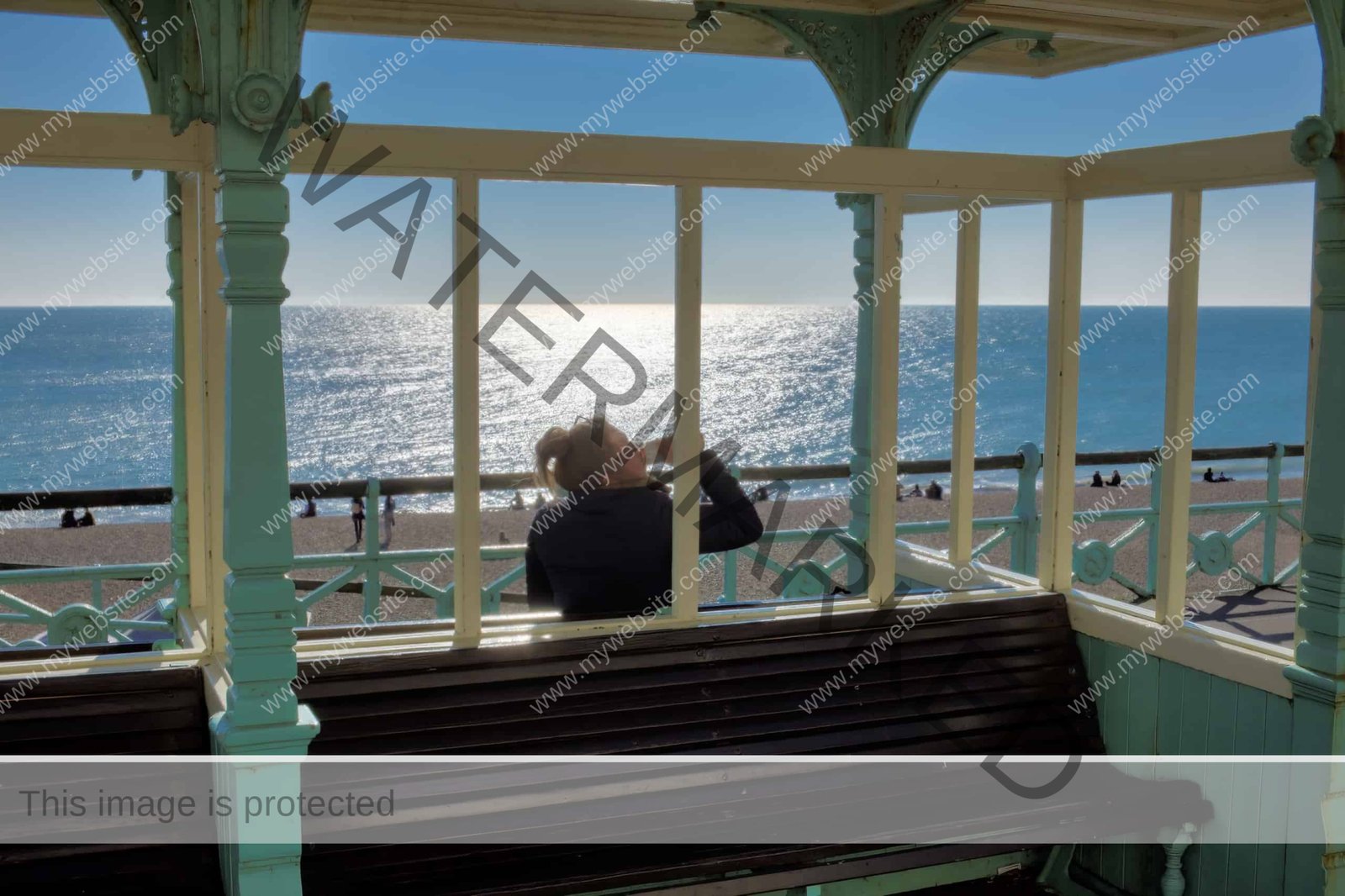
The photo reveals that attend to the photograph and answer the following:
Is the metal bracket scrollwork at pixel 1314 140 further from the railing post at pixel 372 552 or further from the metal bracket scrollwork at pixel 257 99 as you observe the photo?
the railing post at pixel 372 552

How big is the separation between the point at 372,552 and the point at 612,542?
2.35m

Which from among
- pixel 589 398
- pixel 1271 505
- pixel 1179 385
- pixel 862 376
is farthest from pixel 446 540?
pixel 1179 385

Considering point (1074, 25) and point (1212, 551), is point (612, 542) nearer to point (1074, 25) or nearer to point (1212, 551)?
point (1074, 25)

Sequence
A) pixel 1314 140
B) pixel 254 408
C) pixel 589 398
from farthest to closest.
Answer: pixel 589 398 < pixel 1314 140 < pixel 254 408

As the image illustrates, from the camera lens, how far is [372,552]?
6086mm

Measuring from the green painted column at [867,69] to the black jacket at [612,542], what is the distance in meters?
1.01

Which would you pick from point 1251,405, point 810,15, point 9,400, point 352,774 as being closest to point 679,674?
point 352,774

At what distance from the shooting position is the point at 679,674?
4039mm

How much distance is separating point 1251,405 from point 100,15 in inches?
2338

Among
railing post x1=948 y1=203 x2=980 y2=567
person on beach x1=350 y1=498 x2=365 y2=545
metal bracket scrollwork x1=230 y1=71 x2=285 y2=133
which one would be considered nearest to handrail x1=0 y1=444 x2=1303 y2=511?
railing post x1=948 y1=203 x2=980 y2=567

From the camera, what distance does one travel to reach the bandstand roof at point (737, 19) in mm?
4848

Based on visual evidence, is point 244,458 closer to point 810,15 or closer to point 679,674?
point 679,674

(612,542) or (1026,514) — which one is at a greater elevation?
(612,542)

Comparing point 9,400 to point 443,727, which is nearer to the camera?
point 443,727
